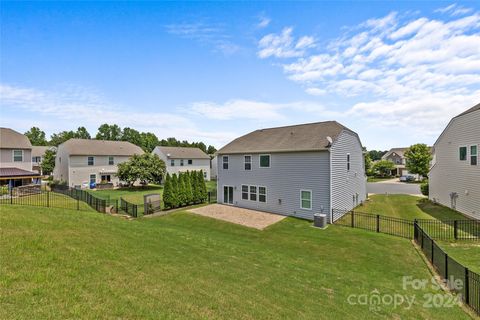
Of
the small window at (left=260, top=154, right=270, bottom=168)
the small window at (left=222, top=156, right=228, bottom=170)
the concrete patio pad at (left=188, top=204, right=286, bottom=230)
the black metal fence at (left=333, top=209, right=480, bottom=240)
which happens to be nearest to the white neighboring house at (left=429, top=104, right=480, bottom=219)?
the black metal fence at (left=333, top=209, right=480, bottom=240)

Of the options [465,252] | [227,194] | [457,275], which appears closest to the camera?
[457,275]

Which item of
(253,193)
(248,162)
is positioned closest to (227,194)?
(253,193)

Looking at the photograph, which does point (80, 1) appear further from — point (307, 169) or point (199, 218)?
point (307, 169)

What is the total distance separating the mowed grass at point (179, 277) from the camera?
144 inches

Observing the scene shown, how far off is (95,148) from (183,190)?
74.8 feet

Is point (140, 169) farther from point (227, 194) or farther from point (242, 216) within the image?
point (242, 216)

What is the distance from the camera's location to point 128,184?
3584 cm

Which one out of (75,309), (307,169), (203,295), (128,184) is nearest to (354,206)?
(307,169)

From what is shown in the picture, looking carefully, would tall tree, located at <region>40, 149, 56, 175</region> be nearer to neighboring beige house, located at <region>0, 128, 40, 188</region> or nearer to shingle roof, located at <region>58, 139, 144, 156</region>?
shingle roof, located at <region>58, 139, 144, 156</region>

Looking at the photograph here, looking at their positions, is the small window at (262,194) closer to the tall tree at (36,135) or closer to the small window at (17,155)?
Result: the small window at (17,155)

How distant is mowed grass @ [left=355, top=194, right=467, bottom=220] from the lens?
1617cm

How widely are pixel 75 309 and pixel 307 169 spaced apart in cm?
1455

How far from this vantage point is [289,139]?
60.1 feet

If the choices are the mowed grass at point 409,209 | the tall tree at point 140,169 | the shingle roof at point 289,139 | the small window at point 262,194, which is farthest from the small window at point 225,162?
the tall tree at point 140,169
